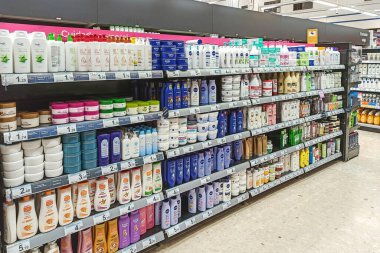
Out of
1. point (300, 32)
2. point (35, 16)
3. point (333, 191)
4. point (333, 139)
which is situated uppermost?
point (300, 32)

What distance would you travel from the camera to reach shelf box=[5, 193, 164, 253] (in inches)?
82.7

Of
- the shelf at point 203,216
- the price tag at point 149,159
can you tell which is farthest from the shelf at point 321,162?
the price tag at point 149,159

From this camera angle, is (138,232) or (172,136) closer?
(138,232)

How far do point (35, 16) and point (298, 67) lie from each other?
357 centimetres

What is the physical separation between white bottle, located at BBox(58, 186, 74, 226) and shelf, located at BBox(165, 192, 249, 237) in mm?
921

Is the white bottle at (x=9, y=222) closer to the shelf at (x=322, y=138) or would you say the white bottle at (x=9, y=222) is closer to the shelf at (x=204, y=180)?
the shelf at (x=204, y=180)

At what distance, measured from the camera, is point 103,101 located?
2.46 meters

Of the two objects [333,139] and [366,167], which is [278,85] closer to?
[333,139]

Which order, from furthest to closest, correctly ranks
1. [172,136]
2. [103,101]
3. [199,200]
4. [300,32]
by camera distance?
[300,32] → [199,200] → [172,136] → [103,101]

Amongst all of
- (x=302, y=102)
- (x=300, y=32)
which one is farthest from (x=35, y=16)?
(x=300, y=32)

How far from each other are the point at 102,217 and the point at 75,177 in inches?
15.0

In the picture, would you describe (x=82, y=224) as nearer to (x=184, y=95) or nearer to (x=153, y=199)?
(x=153, y=199)

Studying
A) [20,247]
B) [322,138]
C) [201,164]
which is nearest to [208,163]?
[201,164]

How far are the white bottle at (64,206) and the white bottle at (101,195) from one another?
0.69 feet
